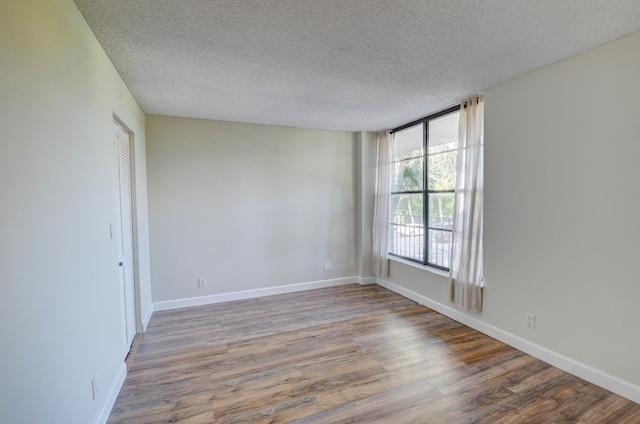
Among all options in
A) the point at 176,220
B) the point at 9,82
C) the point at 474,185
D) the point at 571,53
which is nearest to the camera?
the point at 9,82

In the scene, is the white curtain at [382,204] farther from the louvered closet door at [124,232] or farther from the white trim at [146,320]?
the louvered closet door at [124,232]

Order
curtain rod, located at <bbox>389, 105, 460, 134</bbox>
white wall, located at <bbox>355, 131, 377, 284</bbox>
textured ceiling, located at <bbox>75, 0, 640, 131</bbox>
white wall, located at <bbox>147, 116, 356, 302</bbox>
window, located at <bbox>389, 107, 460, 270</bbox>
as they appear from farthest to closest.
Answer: white wall, located at <bbox>355, 131, 377, 284</bbox>, white wall, located at <bbox>147, 116, 356, 302</bbox>, window, located at <bbox>389, 107, 460, 270</bbox>, curtain rod, located at <bbox>389, 105, 460, 134</bbox>, textured ceiling, located at <bbox>75, 0, 640, 131</bbox>

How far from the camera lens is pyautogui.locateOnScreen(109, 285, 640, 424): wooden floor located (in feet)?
6.38

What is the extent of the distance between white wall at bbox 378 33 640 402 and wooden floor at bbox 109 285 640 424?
0.33m

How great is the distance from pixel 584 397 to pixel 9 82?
3.64m

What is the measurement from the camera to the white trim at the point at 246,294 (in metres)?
3.83

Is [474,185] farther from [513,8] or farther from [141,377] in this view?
[141,377]

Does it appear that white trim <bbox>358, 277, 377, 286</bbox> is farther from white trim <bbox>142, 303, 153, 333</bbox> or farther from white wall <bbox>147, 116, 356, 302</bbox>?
white trim <bbox>142, 303, 153, 333</bbox>

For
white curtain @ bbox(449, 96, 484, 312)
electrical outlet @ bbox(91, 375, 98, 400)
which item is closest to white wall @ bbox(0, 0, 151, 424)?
electrical outlet @ bbox(91, 375, 98, 400)

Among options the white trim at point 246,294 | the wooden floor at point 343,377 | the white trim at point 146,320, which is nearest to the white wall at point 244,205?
the white trim at point 246,294

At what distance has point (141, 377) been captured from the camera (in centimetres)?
238

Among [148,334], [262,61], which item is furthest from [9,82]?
[148,334]

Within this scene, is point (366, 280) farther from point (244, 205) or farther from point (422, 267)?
point (244, 205)

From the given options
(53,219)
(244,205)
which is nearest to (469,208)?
(244,205)
